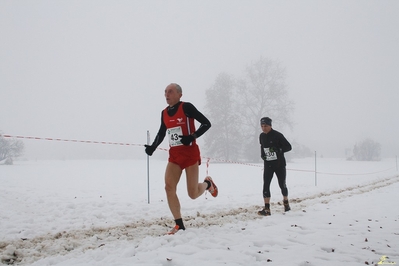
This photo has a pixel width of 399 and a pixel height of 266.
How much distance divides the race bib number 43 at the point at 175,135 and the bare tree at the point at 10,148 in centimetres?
2620

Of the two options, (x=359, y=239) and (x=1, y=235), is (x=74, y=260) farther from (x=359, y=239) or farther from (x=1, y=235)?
(x=359, y=239)

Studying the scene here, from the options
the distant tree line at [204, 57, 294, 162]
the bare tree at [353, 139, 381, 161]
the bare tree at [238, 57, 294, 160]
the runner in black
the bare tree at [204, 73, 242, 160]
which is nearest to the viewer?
the runner in black

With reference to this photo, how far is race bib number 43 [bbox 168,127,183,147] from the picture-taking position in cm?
438

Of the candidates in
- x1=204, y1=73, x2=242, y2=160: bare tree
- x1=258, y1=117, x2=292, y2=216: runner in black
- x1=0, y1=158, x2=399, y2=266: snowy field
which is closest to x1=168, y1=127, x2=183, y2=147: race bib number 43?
x1=0, y1=158, x2=399, y2=266: snowy field

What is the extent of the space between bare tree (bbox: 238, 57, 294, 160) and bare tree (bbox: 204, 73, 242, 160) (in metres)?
1.09

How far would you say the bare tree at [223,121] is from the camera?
3188 cm

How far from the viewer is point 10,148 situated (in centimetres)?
2567

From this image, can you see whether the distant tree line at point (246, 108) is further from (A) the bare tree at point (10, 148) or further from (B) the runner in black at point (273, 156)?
(B) the runner in black at point (273, 156)

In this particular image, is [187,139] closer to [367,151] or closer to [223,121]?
[223,121]

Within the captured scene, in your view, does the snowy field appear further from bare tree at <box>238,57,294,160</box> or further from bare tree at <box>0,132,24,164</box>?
bare tree at <box>238,57,294,160</box>

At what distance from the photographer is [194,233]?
414cm

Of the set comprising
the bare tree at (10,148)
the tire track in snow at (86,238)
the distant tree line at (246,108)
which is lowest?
the tire track in snow at (86,238)

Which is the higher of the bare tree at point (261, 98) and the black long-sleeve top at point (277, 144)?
the bare tree at point (261, 98)

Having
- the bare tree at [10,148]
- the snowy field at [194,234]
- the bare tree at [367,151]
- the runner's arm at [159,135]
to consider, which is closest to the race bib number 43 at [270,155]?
the snowy field at [194,234]
